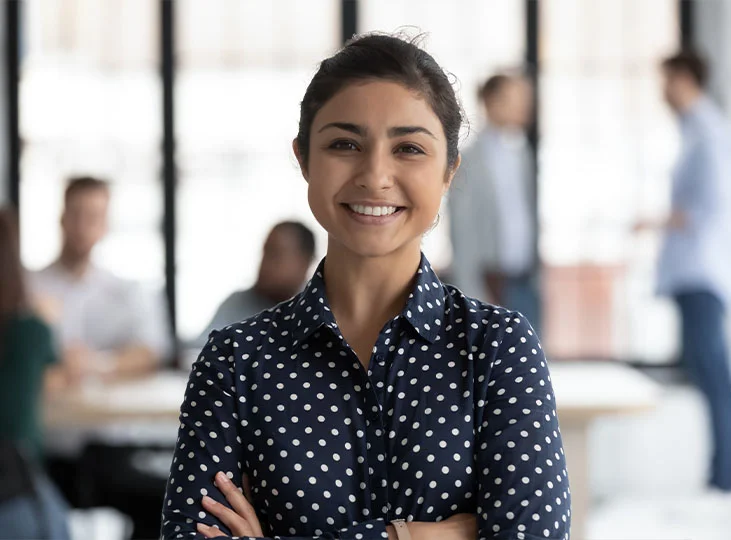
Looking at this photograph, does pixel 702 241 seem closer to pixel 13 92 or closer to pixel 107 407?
pixel 107 407

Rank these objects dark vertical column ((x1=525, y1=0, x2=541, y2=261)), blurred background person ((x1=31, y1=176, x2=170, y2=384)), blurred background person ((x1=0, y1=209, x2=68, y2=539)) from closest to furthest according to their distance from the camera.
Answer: blurred background person ((x1=0, y1=209, x2=68, y2=539)), blurred background person ((x1=31, y1=176, x2=170, y2=384)), dark vertical column ((x1=525, y1=0, x2=541, y2=261))

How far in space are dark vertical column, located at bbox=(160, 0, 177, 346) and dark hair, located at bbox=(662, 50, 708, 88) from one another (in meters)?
2.20

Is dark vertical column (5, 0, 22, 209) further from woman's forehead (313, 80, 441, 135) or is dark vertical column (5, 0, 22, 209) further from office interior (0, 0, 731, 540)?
woman's forehead (313, 80, 441, 135)

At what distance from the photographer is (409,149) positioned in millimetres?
→ 1339

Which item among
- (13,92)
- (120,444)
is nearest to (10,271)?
(120,444)

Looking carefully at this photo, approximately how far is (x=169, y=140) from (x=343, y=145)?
4159 millimetres

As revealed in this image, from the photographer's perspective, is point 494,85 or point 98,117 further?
point 98,117

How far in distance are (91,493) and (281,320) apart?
2.37 meters

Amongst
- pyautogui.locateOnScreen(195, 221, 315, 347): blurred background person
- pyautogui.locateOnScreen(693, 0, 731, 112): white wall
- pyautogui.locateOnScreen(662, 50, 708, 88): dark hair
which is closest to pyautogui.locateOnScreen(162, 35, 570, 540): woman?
pyautogui.locateOnScreen(195, 221, 315, 347): blurred background person

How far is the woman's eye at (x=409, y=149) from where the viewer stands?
4.38 feet

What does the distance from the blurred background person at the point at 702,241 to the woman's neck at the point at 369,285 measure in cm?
346

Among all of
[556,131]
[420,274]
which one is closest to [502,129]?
[556,131]

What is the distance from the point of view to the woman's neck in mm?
1385

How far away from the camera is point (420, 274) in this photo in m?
1.40
